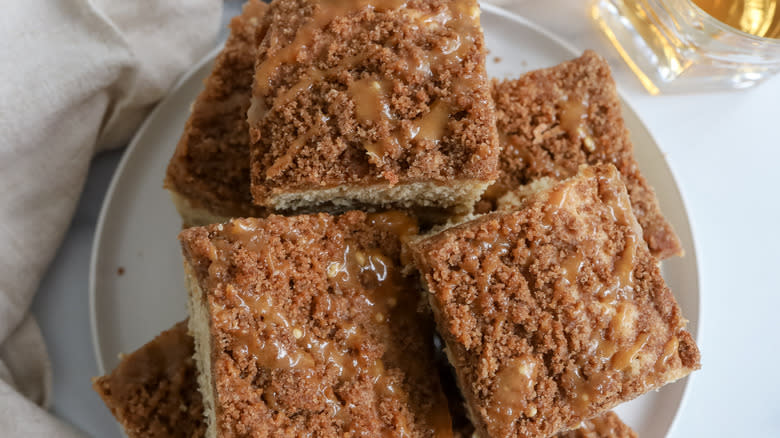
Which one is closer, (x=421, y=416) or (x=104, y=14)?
(x=421, y=416)

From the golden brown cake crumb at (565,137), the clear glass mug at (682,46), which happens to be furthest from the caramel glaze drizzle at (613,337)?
the clear glass mug at (682,46)

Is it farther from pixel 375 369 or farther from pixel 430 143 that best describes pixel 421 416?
pixel 430 143

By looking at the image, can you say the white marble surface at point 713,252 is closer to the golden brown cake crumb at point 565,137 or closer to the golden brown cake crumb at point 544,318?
the golden brown cake crumb at point 565,137

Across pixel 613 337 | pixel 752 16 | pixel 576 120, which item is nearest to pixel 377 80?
pixel 576 120

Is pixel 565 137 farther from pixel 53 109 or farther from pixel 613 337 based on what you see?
pixel 53 109

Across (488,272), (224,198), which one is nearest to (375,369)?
(488,272)

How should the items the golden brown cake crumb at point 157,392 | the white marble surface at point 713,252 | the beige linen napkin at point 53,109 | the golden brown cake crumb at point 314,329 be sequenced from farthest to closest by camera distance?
the white marble surface at point 713,252
the beige linen napkin at point 53,109
the golden brown cake crumb at point 157,392
the golden brown cake crumb at point 314,329

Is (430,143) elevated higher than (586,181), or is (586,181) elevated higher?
(430,143)

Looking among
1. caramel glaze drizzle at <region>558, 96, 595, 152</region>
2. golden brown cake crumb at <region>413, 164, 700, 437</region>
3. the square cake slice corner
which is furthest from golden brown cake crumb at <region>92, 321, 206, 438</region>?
caramel glaze drizzle at <region>558, 96, 595, 152</region>
